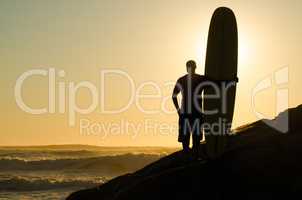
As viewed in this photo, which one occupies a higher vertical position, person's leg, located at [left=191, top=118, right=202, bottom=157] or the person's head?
the person's head

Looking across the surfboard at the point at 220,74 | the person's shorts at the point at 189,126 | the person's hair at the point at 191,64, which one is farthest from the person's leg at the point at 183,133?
the person's hair at the point at 191,64

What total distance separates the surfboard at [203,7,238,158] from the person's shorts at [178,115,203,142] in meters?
0.32

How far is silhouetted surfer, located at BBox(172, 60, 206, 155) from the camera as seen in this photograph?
12617 mm

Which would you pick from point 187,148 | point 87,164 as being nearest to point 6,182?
point 87,164

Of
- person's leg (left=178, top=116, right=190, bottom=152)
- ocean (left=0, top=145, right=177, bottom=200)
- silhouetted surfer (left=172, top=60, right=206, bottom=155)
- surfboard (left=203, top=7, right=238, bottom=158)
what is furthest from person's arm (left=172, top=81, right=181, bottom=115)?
ocean (left=0, top=145, right=177, bottom=200)

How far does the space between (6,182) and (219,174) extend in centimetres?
4111

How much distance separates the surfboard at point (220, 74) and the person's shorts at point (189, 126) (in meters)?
0.32

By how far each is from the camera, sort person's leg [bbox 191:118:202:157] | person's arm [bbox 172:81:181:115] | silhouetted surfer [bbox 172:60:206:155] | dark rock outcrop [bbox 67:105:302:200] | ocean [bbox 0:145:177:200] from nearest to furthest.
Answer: dark rock outcrop [bbox 67:105:302:200], silhouetted surfer [bbox 172:60:206:155], person's leg [bbox 191:118:202:157], person's arm [bbox 172:81:181:115], ocean [bbox 0:145:177:200]

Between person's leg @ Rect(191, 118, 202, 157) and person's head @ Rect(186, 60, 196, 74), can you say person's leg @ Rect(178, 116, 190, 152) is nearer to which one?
person's leg @ Rect(191, 118, 202, 157)

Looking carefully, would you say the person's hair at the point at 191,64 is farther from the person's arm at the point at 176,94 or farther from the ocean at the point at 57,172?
the ocean at the point at 57,172

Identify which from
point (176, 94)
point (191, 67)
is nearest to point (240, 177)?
point (176, 94)

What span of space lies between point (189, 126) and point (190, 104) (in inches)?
19.8

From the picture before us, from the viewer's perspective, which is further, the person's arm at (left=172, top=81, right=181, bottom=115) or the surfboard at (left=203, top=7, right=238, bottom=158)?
the surfboard at (left=203, top=7, right=238, bottom=158)

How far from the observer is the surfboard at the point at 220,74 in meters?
13.1
